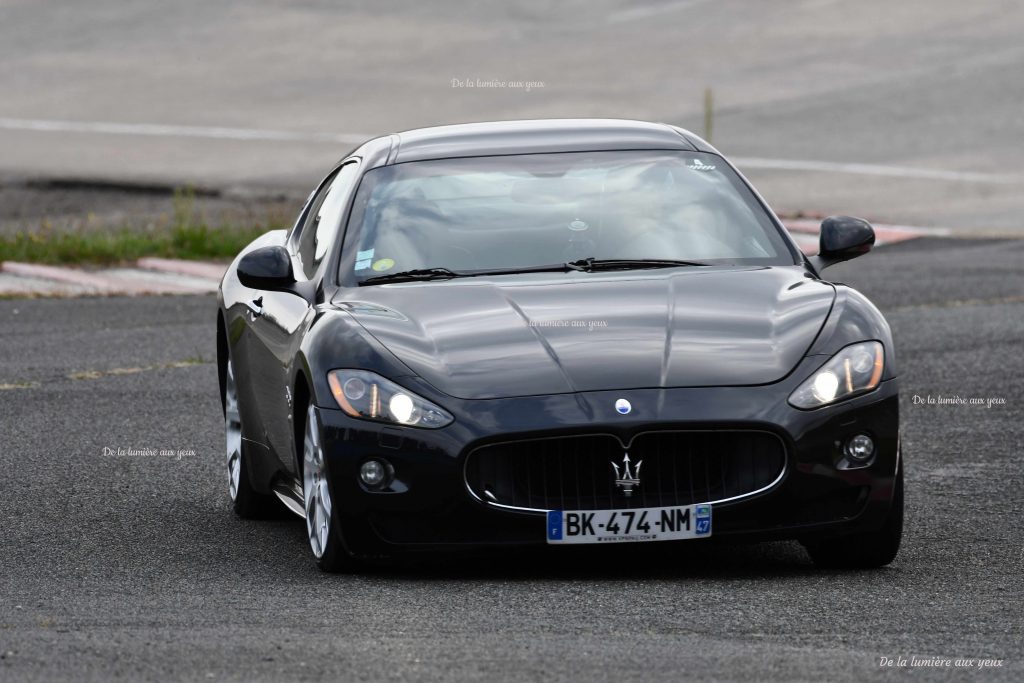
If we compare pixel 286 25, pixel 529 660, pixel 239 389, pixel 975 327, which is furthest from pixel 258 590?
pixel 286 25

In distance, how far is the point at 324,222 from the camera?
8.15 metres

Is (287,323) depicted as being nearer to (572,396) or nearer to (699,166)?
(572,396)

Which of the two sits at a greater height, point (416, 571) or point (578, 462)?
point (578, 462)

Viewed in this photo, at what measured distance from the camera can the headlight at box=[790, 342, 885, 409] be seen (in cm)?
649

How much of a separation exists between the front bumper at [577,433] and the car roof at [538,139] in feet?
5.94

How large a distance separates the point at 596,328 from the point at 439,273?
0.90m

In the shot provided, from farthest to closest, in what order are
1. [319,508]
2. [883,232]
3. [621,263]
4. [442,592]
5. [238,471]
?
1. [883,232]
2. [238,471]
3. [621,263]
4. [319,508]
5. [442,592]

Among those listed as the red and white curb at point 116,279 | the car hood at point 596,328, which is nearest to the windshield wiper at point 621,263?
the car hood at point 596,328

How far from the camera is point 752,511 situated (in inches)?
253

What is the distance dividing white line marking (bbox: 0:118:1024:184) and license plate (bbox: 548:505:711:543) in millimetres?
18651

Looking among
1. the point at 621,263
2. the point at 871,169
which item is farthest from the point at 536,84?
the point at 621,263

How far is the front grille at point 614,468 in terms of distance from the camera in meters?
6.43

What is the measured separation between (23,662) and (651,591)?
6.25ft

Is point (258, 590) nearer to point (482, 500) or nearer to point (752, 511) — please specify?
point (482, 500)
